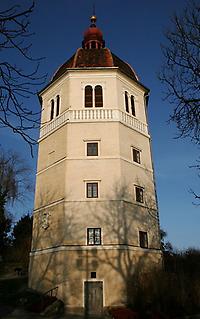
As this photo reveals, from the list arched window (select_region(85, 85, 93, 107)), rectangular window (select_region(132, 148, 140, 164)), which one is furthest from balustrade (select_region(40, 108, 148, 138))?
rectangular window (select_region(132, 148, 140, 164))

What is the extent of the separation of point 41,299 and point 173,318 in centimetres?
672

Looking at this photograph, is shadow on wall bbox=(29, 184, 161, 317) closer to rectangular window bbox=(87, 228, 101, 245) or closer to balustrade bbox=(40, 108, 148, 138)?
rectangular window bbox=(87, 228, 101, 245)

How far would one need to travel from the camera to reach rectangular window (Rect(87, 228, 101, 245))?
19.2m

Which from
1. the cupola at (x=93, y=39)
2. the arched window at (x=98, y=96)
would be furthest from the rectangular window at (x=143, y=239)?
the cupola at (x=93, y=39)

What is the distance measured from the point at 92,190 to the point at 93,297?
240 inches

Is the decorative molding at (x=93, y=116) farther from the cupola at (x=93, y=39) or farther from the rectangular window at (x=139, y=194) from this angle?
the cupola at (x=93, y=39)

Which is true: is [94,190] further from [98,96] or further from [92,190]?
[98,96]

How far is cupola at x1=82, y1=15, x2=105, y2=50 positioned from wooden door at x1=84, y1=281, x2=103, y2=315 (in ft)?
66.5

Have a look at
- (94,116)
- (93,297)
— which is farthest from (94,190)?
(93,297)

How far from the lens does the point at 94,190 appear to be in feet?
67.6

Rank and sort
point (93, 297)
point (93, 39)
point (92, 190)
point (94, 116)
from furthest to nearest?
point (93, 39) → point (94, 116) → point (92, 190) → point (93, 297)

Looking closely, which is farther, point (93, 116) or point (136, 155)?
point (136, 155)

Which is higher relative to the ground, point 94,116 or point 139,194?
point 94,116

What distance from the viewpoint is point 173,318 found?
15.9 m
